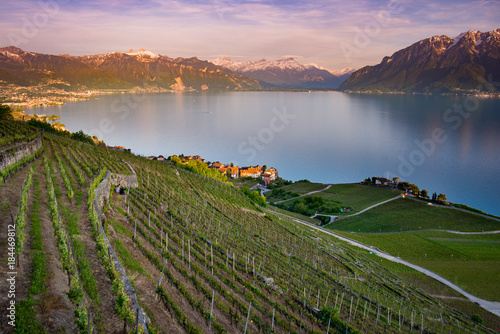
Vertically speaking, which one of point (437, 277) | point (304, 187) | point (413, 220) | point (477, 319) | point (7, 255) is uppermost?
point (7, 255)

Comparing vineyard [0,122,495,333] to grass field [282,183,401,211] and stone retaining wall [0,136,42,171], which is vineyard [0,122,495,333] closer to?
stone retaining wall [0,136,42,171]

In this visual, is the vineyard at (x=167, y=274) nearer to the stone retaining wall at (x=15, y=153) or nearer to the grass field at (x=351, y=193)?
the stone retaining wall at (x=15, y=153)

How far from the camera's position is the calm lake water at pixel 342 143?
7031 cm

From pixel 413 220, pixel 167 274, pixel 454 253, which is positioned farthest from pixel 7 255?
pixel 413 220

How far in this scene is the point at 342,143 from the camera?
98.1 meters

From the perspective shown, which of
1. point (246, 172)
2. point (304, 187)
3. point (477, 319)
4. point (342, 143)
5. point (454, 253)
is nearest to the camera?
point (477, 319)

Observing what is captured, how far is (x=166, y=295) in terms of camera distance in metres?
10.9

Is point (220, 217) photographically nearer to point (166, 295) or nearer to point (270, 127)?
point (166, 295)

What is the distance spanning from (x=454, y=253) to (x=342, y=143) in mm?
68426

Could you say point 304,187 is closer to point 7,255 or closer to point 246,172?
point 246,172

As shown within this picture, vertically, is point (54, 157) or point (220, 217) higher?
point (54, 157)

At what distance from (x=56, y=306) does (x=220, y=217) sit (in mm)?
20018

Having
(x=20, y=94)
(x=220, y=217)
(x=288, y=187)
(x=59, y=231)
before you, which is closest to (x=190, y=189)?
(x=220, y=217)

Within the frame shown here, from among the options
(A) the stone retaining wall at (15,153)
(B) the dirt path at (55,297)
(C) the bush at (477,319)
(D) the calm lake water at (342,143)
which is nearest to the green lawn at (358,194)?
(D) the calm lake water at (342,143)
